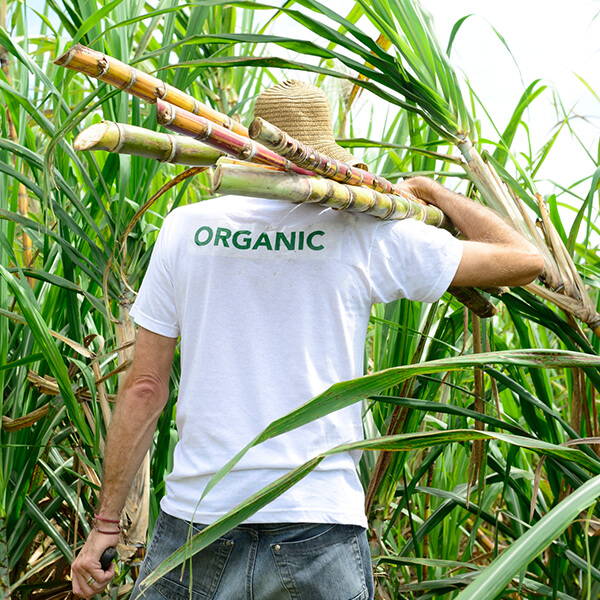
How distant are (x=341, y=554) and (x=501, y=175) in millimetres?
688

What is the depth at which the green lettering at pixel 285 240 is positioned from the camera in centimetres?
137

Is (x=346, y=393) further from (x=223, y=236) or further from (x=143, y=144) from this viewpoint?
(x=223, y=236)

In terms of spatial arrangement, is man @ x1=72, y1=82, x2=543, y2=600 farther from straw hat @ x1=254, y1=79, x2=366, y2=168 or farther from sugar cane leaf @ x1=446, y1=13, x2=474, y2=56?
sugar cane leaf @ x1=446, y1=13, x2=474, y2=56

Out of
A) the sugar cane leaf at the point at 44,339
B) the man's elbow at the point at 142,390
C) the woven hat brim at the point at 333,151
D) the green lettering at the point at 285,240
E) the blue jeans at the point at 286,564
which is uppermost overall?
the woven hat brim at the point at 333,151

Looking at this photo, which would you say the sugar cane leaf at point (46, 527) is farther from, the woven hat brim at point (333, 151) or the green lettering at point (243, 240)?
the woven hat brim at point (333, 151)

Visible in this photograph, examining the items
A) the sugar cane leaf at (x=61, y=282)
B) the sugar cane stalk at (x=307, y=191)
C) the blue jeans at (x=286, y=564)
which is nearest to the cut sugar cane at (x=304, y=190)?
the sugar cane stalk at (x=307, y=191)

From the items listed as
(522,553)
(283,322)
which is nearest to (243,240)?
(283,322)

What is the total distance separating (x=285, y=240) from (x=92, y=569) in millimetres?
688

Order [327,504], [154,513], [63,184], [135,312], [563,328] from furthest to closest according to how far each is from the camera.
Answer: [154,513], [63,184], [135,312], [563,328], [327,504]

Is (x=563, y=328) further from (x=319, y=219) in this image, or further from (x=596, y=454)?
(x=319, y=219)

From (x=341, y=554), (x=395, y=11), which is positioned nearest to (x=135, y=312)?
(x=341, y=554)

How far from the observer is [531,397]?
4.78 feet

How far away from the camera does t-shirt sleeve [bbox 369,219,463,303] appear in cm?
136

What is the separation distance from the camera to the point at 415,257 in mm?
1364
